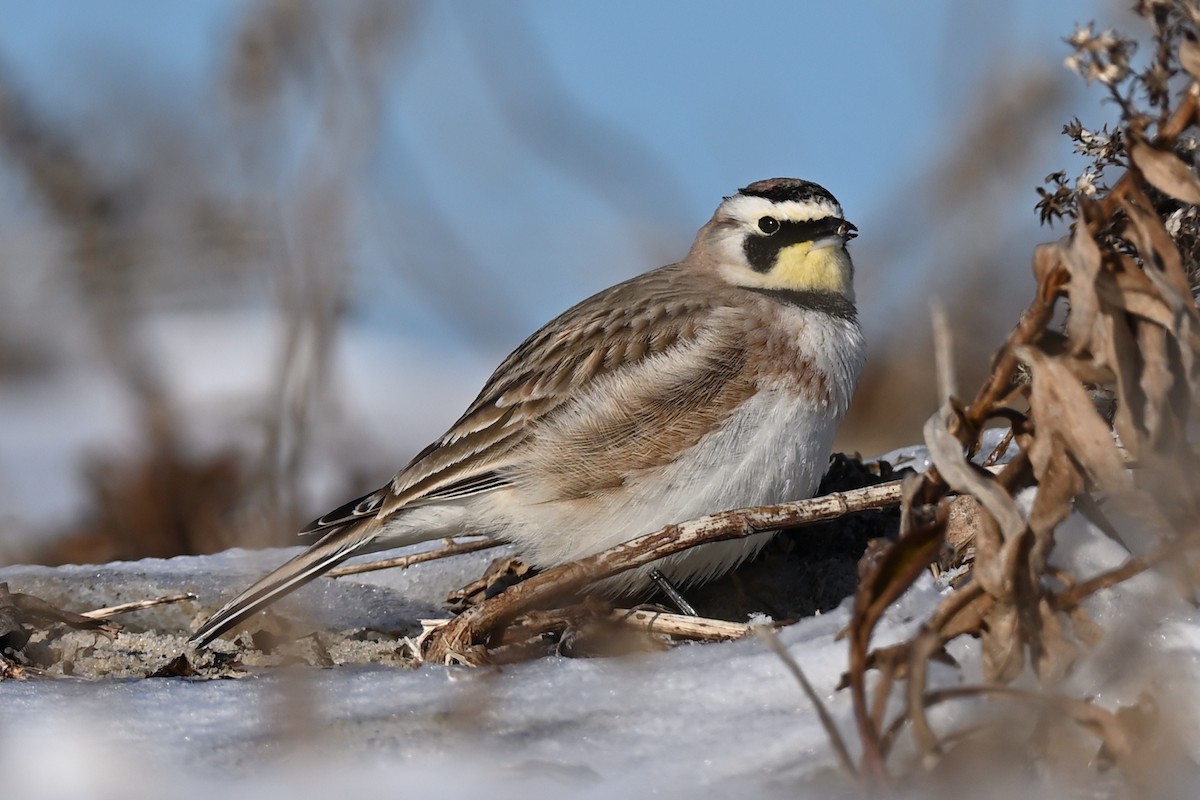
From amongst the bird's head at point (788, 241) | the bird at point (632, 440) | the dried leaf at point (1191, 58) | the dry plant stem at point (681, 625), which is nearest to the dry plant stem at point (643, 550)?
the dry plant stem at point (681, 625)

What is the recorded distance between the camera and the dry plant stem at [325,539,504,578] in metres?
4.95

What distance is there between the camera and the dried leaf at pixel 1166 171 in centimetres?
254

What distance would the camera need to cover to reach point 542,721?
2.63m

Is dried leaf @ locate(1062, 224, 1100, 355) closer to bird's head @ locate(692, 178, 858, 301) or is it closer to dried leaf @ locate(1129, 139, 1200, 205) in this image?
dried leaf @ locate(1129, 139, 1200, 205)

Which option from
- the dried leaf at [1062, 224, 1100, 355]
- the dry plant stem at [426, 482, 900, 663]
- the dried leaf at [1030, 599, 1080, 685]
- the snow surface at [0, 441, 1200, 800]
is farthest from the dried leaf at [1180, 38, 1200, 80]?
the dry plant stem at [426, 482, 900, 663]

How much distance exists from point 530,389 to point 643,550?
151cm

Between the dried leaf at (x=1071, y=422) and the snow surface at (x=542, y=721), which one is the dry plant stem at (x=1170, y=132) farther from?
the snow surface at (x=542, y=721)

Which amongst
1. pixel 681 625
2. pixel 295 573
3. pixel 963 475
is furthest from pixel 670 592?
pixel 963 475

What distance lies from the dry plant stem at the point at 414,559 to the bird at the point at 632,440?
0.12 meters

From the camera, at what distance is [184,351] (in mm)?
9875

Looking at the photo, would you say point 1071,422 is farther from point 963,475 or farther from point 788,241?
point 788,241

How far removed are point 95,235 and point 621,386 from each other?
2.28 m

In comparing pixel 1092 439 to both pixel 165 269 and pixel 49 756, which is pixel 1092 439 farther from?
pixel 165 269

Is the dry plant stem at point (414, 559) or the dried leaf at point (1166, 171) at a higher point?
the dry plant stem at point (414, 559)
